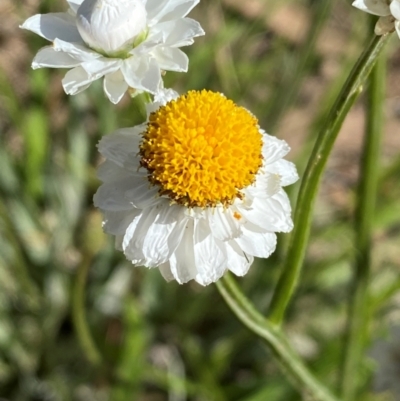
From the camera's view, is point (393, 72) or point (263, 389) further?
point (393, 72)

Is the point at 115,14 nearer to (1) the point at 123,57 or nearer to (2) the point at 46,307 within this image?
(1) the point at 123,57

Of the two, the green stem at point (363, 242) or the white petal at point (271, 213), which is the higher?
the white petal at point (271, 213)

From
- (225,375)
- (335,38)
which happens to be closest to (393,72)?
(335,38)

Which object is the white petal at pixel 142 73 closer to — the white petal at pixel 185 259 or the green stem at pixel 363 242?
the white petal at pixel 185 259

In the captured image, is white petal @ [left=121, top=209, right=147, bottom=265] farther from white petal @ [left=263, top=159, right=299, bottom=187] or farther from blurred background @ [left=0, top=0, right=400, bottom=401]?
blurred background @ [left=0, top=0, right=400, bottom=401]

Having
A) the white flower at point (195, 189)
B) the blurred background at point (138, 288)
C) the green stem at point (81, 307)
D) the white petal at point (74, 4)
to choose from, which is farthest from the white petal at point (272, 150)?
the blurred background at point (138, 288)

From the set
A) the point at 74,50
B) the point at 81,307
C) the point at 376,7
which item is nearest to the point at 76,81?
the point at 74,50
